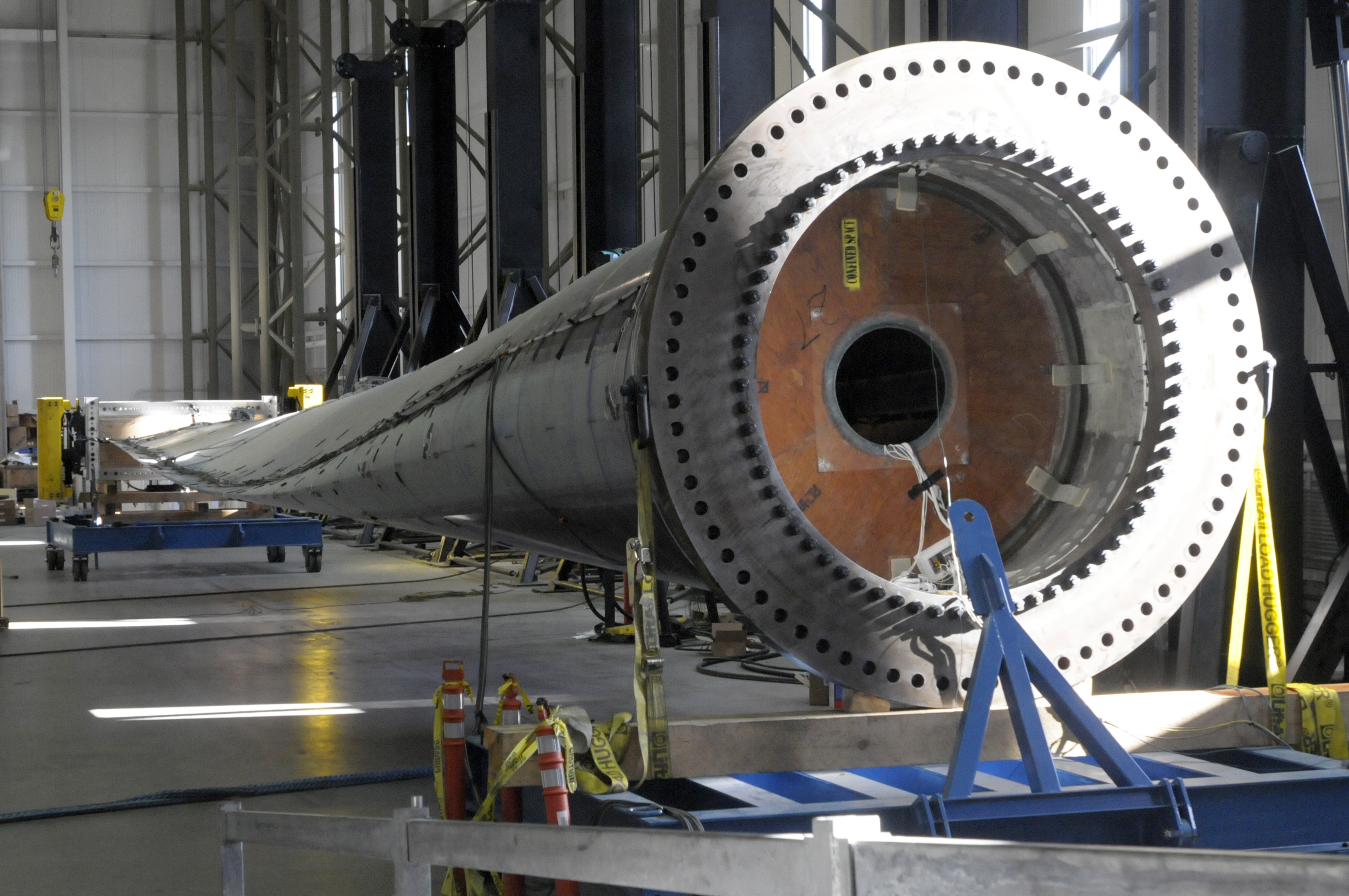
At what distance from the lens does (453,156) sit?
10.2 metres

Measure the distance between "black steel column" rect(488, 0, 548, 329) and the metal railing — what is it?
6825 mm

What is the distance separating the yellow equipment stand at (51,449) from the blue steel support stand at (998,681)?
14.7 m

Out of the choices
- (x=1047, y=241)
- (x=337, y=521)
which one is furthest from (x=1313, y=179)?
(x=337, y=521)

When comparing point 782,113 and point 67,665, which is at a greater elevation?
point 782,113

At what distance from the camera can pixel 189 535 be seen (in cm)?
1099

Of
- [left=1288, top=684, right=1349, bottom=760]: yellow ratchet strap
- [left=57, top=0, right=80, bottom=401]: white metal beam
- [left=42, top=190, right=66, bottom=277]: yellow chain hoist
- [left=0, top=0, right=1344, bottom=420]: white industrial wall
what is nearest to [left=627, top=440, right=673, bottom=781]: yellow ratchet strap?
[left=1288, top=684, right=1349, bottom=760]: yellow ratchet strap

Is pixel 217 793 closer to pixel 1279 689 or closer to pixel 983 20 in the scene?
pixel 1279 689

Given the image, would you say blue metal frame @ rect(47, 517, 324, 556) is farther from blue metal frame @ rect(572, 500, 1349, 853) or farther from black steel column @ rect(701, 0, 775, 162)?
blue metal frame @ rect(572, 500, 1349, 853)

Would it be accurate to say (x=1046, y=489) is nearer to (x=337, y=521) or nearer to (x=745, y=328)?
(x=745, y=328)

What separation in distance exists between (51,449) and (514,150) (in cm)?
950

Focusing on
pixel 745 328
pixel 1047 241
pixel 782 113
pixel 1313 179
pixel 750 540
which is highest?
pixel 1313 179

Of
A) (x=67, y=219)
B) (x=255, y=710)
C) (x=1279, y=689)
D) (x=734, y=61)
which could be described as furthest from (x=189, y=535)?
(x=67, y=219)

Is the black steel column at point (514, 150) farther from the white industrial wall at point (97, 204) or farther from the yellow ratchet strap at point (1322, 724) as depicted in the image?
the white industrial wall at point (97, 204)

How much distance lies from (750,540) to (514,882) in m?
1.15
